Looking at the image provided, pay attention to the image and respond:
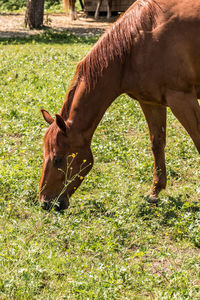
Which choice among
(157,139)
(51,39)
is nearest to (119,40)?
(157,139)

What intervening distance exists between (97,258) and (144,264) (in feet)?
1.19

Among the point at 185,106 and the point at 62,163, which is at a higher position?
the point at 185,106

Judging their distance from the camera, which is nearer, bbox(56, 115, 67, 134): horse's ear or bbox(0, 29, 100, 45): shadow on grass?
bbox(56, 115, 67, 134): horse's ear

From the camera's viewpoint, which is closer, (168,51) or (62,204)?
(168,51)

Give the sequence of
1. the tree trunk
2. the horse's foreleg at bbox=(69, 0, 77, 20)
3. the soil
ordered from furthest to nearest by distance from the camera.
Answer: the horse's foreleg at bbox=(69, 0, 77, 20)
the soil
the tree trunk

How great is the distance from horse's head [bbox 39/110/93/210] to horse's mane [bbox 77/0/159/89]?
486 millimetres

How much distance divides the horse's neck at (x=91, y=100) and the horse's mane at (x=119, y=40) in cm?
6

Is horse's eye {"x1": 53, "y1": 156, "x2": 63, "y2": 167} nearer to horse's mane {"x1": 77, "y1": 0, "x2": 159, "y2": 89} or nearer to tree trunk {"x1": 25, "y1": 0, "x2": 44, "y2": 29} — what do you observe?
horse's mane {"x1": 77, "y1": 0, "x2": 159, "y2": 89}

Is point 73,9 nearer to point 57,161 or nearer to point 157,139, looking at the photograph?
point 157,139

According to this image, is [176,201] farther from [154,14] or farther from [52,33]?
[52,33]

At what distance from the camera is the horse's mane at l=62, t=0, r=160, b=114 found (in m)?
4.18

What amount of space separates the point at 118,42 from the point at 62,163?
1175mm

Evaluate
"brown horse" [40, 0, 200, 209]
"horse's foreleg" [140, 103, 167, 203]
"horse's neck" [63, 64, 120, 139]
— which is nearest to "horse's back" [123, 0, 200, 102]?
"brown horse" [40, 0, 200, 209]

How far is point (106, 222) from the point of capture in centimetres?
428
